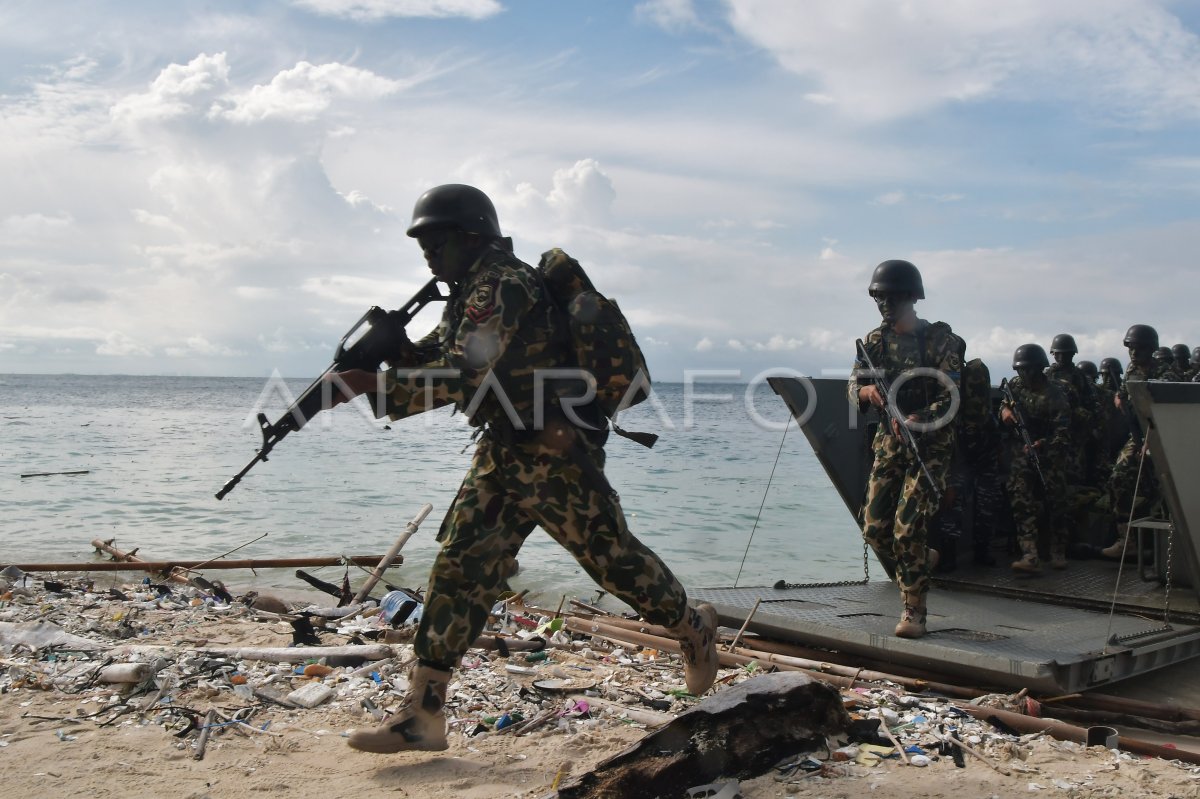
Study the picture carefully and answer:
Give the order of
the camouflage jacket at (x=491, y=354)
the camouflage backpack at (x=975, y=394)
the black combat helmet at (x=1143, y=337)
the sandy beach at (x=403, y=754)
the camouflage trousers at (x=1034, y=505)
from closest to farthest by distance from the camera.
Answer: the sandy beach at (x=403, y=754)
the camouflage jacket at (x=491, y=354)
the camouflage backpack at (x=975, y=394)
the camouflage trousers at (x=1034, y=505)
the black combat helmet at (x=1143, y=337)

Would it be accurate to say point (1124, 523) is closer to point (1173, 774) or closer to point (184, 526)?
point (1173, 774)

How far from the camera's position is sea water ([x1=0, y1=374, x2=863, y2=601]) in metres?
10.5

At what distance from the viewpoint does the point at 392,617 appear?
5.96m

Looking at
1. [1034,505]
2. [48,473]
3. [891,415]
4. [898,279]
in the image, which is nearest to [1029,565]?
[1034,505]

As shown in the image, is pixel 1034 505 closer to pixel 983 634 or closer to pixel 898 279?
pixel 983 634

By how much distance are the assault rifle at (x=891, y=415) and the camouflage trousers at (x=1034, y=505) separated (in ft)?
8.80

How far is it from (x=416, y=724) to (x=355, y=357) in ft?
4.30

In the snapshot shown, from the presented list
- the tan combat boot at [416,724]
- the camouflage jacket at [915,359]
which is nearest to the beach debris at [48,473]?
the camouflage jacket at [915,359]

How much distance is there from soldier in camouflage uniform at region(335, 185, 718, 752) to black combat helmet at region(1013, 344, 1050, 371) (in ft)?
19.3

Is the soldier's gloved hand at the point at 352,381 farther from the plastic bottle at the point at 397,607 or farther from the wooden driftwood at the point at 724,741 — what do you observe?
the plastic bottle at the point at 397,607

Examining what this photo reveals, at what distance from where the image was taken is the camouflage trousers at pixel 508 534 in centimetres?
356

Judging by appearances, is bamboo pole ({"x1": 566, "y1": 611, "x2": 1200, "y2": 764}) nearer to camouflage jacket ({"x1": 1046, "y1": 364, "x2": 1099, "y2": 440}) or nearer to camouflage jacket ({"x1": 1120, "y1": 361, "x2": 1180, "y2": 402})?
camouflage jacket ({"x1": 1046, "y1": 364, "x2": 1099, "y2": 440})

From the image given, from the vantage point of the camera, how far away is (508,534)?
366 centimetres

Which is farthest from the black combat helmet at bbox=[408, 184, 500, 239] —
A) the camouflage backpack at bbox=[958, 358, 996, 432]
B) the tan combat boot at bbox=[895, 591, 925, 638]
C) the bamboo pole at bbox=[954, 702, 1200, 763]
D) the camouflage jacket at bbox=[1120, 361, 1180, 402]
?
the camouflage jacket at bbox=[1120, 361, 1180, 402]
